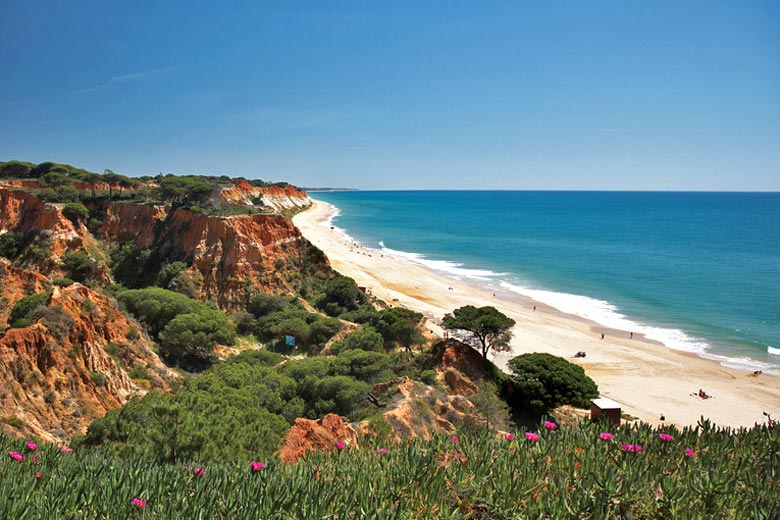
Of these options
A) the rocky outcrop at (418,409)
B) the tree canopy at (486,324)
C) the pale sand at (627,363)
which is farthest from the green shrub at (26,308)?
the pale sand at (627,363)

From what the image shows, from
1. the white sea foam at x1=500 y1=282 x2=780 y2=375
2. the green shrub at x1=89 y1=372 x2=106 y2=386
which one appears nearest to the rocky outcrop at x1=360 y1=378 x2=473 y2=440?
the green shrub at x1=89 y1=372 x2=106 y2=386

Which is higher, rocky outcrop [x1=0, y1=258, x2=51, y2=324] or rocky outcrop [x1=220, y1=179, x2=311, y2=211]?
rocky outcrop [x1=220, y1=179, x2=311, y2=211]

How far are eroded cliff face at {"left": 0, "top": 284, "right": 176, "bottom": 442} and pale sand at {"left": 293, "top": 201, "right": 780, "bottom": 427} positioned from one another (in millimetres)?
23435

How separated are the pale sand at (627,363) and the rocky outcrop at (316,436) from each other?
19610mm

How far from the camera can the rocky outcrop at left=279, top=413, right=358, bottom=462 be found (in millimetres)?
11148

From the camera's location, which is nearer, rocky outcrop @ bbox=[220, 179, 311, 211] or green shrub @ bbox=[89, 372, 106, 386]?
green shrub @ bbox=[89, 372, 106, 386]

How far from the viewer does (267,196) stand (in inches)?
4658

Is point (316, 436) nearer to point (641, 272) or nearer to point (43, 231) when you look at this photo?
point (43, 231)

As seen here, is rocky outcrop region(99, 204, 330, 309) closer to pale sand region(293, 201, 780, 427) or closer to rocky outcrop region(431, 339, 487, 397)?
pale sand region(293, 201, 780, 427)

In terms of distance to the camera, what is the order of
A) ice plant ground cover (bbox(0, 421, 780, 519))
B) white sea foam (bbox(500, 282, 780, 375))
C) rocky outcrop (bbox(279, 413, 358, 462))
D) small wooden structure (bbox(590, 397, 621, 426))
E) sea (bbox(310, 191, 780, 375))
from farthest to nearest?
sea (bbox(310, 191, 780, 375)), white sea foam (bbox(500, 282, 780, 375)), small wooden structure (bbox(590, 397, 621, 426)), rocky outcrop (bbox(279, 413, 358, 462)), ice plant ground cover (bbox(0, 421, 780, 519))

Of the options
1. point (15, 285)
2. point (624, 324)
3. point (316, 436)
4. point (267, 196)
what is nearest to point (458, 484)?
point (316, 436)

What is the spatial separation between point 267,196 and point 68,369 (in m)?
106

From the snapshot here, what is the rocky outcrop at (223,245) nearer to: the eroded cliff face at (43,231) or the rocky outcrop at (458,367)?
the eroded cliff face at (43,231)

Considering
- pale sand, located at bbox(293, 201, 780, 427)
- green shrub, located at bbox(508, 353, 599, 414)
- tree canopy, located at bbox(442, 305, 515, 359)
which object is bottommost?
pale sand, located at bbox(293, 201, 780, 427)
